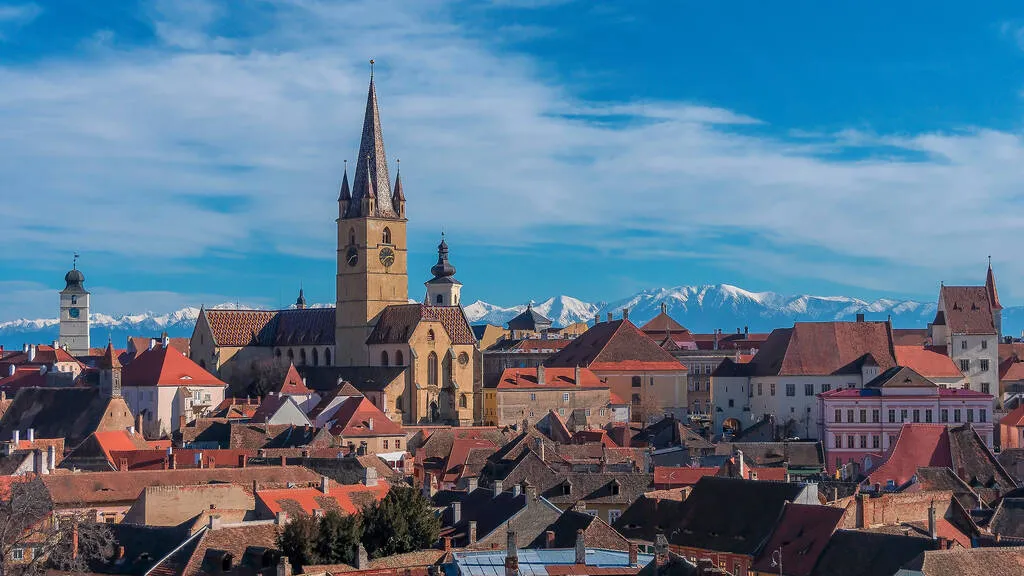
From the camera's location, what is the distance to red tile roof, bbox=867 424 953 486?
69.2m

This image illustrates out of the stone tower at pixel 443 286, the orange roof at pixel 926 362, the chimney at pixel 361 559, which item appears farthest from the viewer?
the stone tower at pixel 443 286

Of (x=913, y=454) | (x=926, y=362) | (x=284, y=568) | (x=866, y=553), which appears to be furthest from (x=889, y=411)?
(x=284, y=568)

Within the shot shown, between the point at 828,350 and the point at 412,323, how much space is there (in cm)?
3238

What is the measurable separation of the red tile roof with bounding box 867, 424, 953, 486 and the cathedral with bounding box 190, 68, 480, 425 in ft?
164

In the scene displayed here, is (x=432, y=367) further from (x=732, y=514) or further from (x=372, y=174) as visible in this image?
(x=732, y=514)

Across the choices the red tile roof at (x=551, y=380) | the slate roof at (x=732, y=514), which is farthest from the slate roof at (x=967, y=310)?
the slate roof at (x=732, y=514)

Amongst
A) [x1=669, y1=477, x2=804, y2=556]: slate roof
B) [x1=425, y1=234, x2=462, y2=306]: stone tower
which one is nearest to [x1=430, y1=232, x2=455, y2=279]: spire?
[x1=425, y1=234, x2=462, y2=306]: stone tower

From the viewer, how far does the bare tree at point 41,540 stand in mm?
46188

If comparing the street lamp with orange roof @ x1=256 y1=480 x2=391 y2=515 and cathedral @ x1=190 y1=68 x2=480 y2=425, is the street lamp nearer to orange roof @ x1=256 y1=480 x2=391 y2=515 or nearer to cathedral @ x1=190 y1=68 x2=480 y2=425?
orange roof @ x1=256 y1=480 x2=391 y2=515

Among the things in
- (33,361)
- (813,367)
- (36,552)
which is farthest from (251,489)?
(33,361)

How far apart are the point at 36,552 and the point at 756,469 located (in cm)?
3446

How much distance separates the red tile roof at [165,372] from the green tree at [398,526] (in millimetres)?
66604

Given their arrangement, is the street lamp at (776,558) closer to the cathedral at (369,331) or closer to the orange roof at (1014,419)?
the orange roof at (1014,419)

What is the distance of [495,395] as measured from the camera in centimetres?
12406
